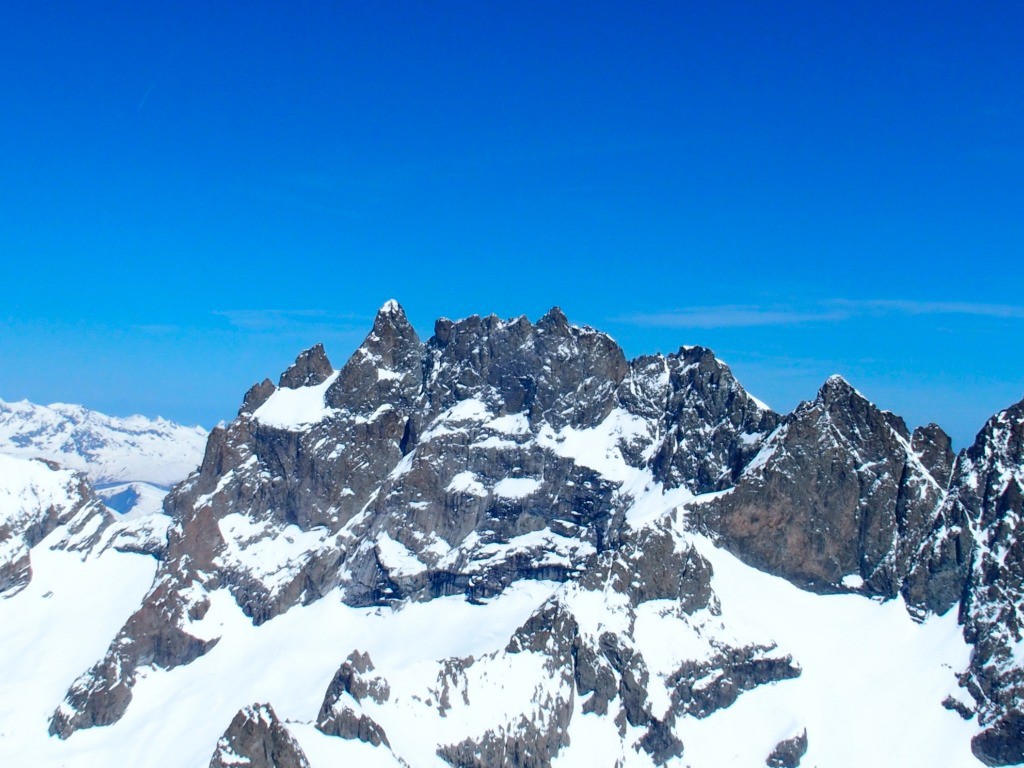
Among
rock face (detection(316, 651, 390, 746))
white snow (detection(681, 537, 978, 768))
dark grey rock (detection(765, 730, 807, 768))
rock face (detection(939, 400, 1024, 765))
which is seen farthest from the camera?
white snow (detection(681, 537, 978, 768))

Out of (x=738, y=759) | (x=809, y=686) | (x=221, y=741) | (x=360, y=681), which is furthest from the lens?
(x=809, y=686)

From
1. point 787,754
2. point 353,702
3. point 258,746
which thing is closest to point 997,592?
point 787,754

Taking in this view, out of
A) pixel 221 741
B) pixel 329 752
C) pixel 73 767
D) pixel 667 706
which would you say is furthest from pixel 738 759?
pixel 73 767

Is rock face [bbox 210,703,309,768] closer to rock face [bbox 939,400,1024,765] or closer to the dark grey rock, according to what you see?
the dark grey rock

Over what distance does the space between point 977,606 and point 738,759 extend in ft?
181

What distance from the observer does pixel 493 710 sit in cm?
16625

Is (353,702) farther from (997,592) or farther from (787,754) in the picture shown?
(997,592)

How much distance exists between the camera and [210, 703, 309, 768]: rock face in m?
132

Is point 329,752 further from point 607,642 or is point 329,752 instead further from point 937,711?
point 937,711

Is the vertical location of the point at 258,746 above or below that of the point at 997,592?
below

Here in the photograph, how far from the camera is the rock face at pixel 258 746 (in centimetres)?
13238

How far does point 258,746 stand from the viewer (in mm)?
133250

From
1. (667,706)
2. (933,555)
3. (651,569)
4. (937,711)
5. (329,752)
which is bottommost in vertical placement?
(329,752)

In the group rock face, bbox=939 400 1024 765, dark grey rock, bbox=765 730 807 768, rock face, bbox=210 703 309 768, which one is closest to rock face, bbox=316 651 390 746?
rock face, bbox=210 703 309 768
